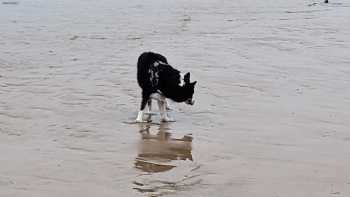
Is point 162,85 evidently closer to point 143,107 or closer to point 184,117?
point 143,107

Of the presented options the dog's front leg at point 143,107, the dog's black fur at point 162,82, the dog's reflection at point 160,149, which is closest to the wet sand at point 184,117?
the dog's reflection at point 160,149

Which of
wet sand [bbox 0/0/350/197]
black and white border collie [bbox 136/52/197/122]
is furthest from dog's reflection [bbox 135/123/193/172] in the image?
black and white border collie [bbox 136/52/197/122]

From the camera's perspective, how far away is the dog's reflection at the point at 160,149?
6453 mm

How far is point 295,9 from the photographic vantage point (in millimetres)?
27797

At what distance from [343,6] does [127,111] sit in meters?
20.4

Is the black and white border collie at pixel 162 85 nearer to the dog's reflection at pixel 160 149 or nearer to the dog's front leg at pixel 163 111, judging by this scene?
the dog's front leg at pixel 163 111

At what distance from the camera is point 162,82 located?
857cm

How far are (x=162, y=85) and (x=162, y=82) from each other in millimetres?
41

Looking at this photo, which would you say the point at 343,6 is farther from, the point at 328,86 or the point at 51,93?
the point at 51,93

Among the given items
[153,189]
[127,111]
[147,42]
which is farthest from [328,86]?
[147,42]

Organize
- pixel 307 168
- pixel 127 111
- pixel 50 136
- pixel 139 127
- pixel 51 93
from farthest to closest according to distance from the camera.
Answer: pixel 51 93, pixel 127 111, pixel 139 127, pixel 50 136, pixel 307 168

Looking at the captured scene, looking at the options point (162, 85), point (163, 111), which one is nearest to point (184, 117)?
point (163, 111)

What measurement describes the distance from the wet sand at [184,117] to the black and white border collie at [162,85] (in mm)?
247

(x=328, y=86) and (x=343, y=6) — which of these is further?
(x=343, y=6)
